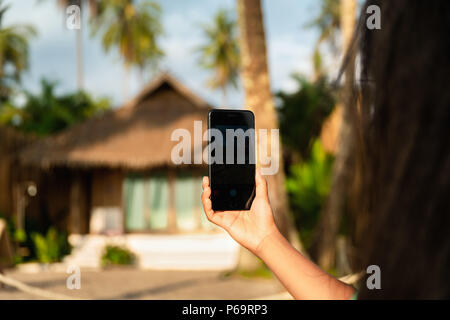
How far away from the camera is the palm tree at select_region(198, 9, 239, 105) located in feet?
131

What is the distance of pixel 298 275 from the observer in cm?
102

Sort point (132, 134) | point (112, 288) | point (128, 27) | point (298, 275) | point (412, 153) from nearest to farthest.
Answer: point (412, 153)
point (298, 275)
point (112, 288)
point (132, 134)
point (128, 27)

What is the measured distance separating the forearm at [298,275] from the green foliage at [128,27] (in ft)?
105

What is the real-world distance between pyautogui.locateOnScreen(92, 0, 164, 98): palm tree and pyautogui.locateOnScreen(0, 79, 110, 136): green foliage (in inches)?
326

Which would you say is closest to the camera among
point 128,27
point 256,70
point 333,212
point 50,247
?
point 256,70

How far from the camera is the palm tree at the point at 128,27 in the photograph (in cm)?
3203

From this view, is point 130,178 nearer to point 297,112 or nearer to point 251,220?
point 297,112

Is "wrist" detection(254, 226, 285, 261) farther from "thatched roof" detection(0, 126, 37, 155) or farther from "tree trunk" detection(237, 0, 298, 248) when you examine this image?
"thatched roof" detection(0, 126, 37, 155)

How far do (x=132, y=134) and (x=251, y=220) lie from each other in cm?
1448

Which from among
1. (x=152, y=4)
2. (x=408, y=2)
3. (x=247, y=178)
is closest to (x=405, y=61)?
(x=408, y=2)

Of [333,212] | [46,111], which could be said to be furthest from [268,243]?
[46,111]

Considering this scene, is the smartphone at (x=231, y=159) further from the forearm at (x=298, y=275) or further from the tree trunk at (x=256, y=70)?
the tree trunk at (x=256, y=70)

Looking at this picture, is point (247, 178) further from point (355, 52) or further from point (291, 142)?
point (291, 142)

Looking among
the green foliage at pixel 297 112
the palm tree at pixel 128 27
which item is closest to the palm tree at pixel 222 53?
the palm tree at pixel 128 27
